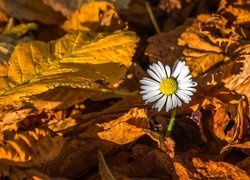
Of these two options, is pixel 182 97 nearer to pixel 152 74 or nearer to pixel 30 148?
pixel 152 74

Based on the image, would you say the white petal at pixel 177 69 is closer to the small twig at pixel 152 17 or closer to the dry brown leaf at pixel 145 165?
the dry brown leaf at pixel 145 165

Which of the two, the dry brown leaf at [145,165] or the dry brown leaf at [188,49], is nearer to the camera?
the dry brown leaf at [145,165]

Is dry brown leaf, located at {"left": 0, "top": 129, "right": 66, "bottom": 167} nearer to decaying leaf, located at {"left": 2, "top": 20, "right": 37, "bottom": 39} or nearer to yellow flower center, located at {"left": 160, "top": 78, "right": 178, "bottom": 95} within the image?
yellow flower center, located at {"left": 160, "top": 78, "right": 178, "bottom": 95}

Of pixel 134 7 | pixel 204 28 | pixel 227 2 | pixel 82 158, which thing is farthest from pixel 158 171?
pixel 134 7

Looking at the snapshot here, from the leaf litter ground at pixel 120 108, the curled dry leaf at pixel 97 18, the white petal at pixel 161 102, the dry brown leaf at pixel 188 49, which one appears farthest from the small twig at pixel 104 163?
the curled dry leaf at pixel 97 18

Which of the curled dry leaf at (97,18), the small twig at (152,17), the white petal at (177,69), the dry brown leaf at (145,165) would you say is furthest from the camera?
the small twig at (152,17)

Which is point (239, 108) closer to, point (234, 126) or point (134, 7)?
point (234, 126)

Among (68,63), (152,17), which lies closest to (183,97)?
(68,63)
